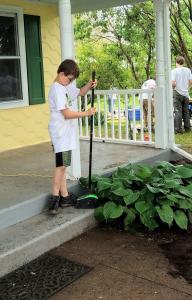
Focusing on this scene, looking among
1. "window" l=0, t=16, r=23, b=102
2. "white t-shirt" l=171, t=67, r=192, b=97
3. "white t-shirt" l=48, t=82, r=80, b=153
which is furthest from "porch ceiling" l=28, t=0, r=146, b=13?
"white t-shirt" l=48, t=82, r=80, b=153

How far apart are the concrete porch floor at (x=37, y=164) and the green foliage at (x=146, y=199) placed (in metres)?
0.64

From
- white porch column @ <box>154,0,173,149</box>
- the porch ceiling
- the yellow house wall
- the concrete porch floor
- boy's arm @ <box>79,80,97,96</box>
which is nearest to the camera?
boy's arm @ <box>79,80,97,96</box>

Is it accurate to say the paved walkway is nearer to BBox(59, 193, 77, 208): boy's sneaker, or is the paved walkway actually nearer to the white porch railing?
BBox(59, 193, 77, 208): boy's sneaker

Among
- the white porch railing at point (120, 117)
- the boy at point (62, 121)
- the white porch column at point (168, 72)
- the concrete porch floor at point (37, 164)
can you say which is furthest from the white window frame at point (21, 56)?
the boy at point (62, 121)

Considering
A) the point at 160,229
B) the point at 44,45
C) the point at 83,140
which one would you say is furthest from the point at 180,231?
the point at 44,45

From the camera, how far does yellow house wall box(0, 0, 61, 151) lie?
22.0 ft

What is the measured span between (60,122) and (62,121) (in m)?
0.02

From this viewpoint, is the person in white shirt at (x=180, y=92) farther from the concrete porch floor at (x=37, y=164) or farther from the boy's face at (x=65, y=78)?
the boy's face at (x=65, y=78)

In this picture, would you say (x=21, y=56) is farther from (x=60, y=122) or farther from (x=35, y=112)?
(x=60, y=122)

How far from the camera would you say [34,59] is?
7.03 m

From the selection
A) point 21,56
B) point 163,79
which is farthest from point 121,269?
point 21,56

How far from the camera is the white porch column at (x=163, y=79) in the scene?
6367mm

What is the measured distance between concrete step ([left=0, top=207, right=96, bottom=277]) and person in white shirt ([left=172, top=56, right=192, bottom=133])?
5.49m

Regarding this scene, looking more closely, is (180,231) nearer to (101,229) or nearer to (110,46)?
(101,229)
